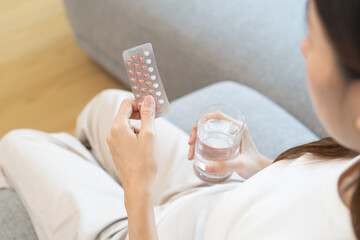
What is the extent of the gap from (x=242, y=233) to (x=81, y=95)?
125cm

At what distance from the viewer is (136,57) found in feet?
2.45

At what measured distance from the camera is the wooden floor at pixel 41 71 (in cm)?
165

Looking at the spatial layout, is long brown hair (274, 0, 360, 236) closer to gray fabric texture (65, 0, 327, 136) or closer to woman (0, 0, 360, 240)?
woman (0, 0, 360, 240)

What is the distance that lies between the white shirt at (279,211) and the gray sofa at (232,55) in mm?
321

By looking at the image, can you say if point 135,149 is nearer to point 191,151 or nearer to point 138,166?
point 138,166

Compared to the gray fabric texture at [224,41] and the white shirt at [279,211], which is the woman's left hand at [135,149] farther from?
A: the gray fabric texture at [224,41]

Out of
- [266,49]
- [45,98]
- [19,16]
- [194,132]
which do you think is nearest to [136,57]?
[194,132]

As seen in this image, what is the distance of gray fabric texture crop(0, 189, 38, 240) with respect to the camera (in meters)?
0.80

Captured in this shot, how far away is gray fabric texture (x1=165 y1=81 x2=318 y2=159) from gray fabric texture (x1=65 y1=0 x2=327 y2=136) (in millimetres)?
97

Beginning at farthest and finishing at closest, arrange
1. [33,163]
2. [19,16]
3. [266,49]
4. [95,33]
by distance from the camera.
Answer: [19,16]
[95,33]
[266,49]
[33,163]

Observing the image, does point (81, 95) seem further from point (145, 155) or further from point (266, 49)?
point (145, 155)

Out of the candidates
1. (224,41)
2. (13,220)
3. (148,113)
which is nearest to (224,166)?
(148,113)

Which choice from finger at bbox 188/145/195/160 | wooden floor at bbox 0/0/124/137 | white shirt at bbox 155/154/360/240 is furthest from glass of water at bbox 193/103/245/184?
wooden floor at bbox 0/0/124/137

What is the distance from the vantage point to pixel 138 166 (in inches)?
25.9
